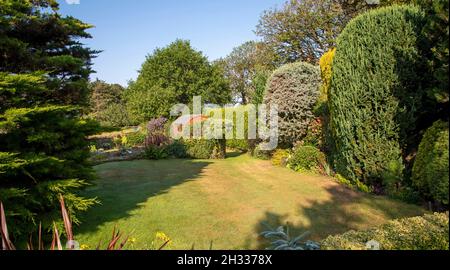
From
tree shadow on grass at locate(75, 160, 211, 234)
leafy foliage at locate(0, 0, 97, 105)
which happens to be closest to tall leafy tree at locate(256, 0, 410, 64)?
tree shadow on grass at locate(75, 160, 211, 234)

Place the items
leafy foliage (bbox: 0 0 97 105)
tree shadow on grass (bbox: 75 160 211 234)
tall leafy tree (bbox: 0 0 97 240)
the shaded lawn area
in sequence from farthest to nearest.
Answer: tree shadow on grass (bbox: 75 160 211 234), the shaded lawn area, leafy foliage (bbox: 0 0 97 105), tall leafy tree (bbox: 0 0 97 240)

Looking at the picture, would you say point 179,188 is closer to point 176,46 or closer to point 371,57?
point 371,57

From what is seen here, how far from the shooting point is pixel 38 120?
16.6ft

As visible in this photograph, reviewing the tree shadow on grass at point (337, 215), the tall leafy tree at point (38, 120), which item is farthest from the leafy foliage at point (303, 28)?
the tall leafy tree at point (38, 120)

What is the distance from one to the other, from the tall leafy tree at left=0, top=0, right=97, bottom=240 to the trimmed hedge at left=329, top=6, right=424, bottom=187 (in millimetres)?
6476

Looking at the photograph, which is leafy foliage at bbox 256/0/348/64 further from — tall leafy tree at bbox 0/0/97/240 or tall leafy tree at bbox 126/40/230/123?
tall leafy tree at bbox 0/0/97/240

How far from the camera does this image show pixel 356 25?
7957 mm


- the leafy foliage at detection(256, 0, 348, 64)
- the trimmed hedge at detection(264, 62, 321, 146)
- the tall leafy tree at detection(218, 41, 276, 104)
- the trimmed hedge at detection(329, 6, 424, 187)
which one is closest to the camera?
the trimmed hedge at detection(329, 6, 424, 187)

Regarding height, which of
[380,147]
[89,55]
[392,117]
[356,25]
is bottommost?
[380,147]

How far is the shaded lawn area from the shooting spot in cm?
538

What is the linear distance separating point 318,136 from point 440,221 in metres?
8.49
